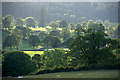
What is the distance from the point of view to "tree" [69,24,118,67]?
6.43 metres

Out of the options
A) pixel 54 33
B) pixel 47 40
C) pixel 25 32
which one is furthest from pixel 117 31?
pixel 25 32

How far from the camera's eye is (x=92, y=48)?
6570mm

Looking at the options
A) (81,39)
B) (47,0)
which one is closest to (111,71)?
(81,39)

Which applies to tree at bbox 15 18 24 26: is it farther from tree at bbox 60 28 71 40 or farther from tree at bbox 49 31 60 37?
tree at bbox 60 28 71 40

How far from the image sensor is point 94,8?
28.3 ft

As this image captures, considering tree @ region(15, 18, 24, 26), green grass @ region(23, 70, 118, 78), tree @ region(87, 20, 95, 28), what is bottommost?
green grass @ region(23, 70, 118, 78)

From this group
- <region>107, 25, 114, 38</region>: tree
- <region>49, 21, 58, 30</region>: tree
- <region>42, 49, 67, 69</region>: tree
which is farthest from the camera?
<region>49, 21, 58, 30</region>: tree

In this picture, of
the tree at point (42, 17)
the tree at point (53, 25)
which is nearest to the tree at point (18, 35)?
the tree at point (42, 17)

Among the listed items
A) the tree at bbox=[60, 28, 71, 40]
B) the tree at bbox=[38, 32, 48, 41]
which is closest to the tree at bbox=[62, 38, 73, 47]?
the tree at bbox=[60, 28, 71, 40]

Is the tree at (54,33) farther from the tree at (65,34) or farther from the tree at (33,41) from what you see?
the tree at (33,41)

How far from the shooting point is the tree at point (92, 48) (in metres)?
6.43

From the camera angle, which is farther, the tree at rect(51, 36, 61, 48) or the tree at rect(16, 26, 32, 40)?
the tree at rect(16, 26, 32, 40)

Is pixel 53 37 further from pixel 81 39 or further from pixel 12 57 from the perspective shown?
pixel 12 57

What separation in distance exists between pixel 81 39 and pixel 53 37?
2.13 metres
